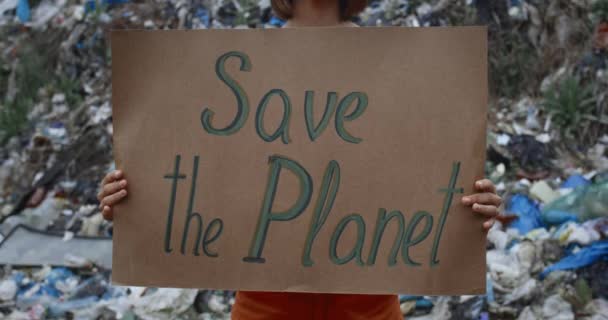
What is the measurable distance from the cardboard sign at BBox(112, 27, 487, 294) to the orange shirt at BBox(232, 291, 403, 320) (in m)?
0.06

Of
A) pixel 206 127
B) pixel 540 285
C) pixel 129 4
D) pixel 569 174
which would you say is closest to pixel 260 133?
pixel 206 127

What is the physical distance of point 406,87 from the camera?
1202 mm

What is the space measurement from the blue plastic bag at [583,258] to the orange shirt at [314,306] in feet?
5.66

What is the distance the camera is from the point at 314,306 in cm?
126

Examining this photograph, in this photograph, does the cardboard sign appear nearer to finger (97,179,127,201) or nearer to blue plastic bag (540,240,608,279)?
finger (97,179,127,201)

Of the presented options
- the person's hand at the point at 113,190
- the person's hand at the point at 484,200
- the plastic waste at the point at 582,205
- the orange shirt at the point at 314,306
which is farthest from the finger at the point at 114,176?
the plastic waste at the point at 582,205

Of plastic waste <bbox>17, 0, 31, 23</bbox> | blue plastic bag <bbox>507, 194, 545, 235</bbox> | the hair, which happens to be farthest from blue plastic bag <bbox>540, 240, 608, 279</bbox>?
plastic waste <bbox>17, 0, 31, 23</bbox>

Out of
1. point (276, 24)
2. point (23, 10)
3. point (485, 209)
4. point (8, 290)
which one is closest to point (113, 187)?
point (485, 209)

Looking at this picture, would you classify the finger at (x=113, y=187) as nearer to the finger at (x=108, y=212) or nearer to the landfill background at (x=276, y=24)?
the finger at (x=108, y=212)

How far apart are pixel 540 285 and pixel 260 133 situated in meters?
1.92

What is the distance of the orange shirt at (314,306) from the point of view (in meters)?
1.26

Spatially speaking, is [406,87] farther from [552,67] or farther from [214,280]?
[552,67]

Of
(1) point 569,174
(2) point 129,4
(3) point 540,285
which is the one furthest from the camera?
(2) point 129,4

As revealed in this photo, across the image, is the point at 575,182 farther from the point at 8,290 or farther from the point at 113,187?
the point at 8,290
